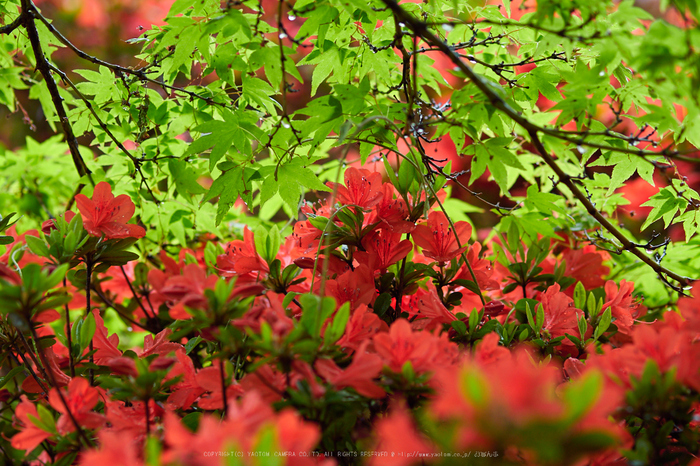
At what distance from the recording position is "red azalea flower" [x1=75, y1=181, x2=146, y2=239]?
85 centimetres

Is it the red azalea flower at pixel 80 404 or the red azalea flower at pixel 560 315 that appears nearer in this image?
the red azalea flower at pixel 80 404

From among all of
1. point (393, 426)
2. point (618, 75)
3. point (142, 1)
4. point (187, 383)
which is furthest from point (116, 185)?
point (142, 1)

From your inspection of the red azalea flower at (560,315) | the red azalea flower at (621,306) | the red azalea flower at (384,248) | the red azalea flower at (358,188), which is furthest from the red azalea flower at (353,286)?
the red azalea flower at (621,306)

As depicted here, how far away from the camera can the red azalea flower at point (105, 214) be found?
0.85 m

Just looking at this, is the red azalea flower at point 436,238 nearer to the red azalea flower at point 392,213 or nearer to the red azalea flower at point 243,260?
the red azalea flower at point 392,213

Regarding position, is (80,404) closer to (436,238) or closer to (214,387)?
(214,387)

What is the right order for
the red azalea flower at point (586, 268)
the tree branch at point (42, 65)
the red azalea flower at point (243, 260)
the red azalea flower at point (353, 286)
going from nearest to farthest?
the red azalea flower at point (353, 286), the red azalea flower at point (243, 260), the tree branch at point (42, 65), the red azalea flower at point (586, 268)

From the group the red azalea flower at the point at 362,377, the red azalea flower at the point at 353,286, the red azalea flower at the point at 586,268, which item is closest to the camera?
the red azalea flower at the point at 362,377

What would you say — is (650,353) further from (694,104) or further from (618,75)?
(618,75)

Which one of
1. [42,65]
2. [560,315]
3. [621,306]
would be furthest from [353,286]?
[42,65]

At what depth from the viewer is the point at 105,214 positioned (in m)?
0.87

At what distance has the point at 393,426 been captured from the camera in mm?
377

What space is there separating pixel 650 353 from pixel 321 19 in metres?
0.75

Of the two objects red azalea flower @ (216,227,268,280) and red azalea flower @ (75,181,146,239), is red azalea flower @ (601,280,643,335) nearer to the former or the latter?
red azalea flower @ (216,227,268,280)
